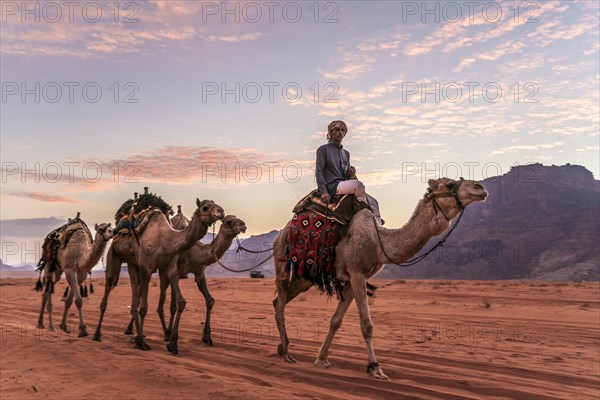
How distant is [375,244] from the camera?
930 centimetres

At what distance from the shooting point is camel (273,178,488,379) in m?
8.15

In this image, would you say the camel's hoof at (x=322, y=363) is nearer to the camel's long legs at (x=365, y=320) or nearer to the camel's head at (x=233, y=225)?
the camel's long legs at (x=365, y=320)

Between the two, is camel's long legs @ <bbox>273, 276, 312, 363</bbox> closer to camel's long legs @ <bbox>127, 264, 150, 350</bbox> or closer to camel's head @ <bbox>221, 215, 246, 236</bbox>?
camel's head @ <bbox>221, 215, 246, 236</bbox>

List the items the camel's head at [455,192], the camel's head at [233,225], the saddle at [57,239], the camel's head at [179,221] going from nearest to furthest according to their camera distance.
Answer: the camel's head at [455,192]
the camel's head at [233,225]
the camel's head at [179,221]
the saddle at [57,239]

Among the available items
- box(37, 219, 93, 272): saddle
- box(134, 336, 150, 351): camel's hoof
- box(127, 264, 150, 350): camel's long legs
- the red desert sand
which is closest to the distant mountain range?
box(37, 219, 93, 272): saddle

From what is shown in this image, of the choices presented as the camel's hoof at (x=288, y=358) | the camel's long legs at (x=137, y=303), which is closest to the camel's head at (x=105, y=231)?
the camel's long legs at (x=137, y=303)

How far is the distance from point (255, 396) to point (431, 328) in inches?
426

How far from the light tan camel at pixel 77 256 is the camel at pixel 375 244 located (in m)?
5.82

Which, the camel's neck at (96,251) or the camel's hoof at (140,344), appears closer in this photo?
the camel's hoof at (140,344)

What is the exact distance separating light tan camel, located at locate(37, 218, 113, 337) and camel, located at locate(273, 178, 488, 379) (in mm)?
5823

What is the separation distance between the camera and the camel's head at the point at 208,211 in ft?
35.5

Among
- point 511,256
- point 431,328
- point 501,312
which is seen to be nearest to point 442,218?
point 431,328

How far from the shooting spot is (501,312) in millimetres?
23500

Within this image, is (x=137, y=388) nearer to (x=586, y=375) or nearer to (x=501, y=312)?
(x=586, y=375)
